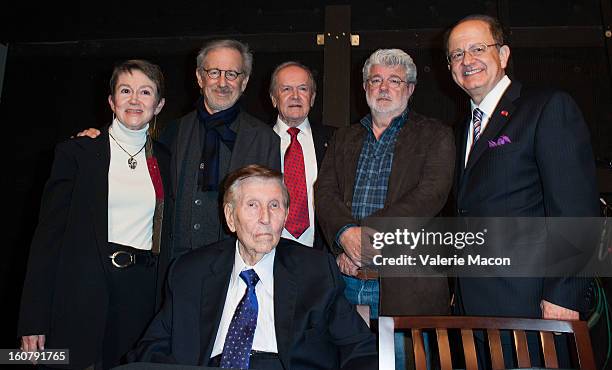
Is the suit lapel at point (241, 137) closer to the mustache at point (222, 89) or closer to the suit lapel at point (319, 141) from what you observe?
the mustache at point (222, 89)

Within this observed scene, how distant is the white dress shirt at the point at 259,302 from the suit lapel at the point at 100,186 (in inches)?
22.9

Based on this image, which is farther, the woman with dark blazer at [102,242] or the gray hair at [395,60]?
the gray hair at [395,60]

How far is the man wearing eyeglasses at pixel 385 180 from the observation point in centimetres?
194

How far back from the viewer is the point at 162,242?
2053mm

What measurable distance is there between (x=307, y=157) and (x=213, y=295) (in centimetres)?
98

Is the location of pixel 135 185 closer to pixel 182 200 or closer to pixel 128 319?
pixel 182 200

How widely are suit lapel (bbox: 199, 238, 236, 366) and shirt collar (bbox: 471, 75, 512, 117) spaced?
3.41 ft

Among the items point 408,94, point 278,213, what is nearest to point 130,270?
point 278,213

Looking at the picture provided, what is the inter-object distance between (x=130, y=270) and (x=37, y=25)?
3148mm

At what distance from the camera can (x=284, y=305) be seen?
60.3 inches

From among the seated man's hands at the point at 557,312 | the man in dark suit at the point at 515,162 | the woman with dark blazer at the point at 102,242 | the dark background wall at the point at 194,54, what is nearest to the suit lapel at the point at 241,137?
the woman with dark blazer at the point at 102,242

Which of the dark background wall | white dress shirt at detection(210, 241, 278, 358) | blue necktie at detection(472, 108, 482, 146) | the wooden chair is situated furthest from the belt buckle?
the dark background wall

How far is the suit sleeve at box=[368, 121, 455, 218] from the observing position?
6.27ft

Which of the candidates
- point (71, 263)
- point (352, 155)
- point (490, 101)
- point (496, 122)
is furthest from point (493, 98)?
point (71, 263)
